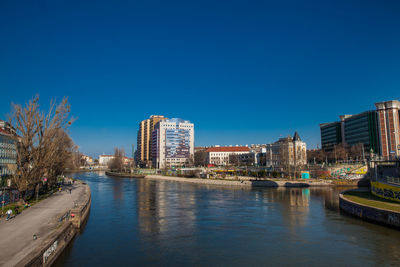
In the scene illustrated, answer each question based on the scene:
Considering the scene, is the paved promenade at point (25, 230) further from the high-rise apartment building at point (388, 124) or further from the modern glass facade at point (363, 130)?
the modern glass facade at point (363, 130)

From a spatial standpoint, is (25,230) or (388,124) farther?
(388,124)

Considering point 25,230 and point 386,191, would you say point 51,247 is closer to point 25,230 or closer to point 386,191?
point 25,230

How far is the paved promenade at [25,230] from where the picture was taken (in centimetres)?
1642

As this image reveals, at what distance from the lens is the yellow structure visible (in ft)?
113

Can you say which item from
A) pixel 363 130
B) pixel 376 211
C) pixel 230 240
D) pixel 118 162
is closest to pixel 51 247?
pixel 230 240

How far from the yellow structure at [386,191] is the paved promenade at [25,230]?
122 feet

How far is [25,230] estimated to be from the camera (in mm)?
21766

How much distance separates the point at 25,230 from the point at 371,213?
34138 mm

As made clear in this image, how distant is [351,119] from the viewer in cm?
15325

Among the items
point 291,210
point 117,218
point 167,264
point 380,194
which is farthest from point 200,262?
point 380,194

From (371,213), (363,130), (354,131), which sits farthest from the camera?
(354,131)

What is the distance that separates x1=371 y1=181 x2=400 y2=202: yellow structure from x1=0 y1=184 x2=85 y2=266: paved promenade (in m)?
37.3

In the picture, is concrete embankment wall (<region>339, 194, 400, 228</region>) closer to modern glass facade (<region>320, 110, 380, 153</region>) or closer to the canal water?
the canal water

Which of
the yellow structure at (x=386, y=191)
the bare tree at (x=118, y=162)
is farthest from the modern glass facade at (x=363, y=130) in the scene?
the bare tree at (x=118, y=162)
